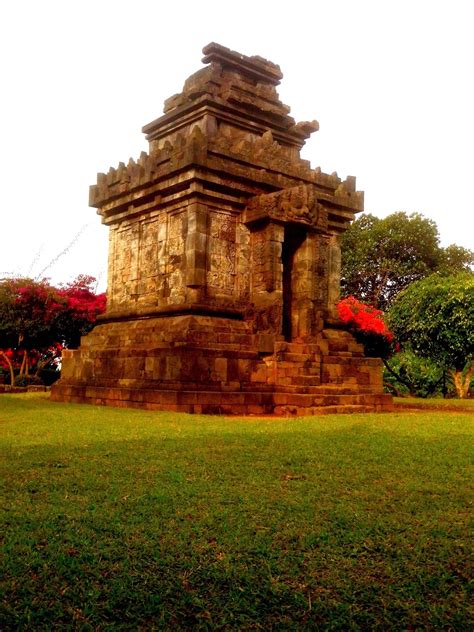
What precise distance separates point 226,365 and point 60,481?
7016mm

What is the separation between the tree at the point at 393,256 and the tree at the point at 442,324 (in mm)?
7046

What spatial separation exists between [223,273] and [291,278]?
1875 mm

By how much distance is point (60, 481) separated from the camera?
203 inches

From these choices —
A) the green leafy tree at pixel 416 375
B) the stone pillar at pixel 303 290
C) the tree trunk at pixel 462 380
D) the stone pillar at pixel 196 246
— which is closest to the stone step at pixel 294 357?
the stone pillar at pixel 303 290

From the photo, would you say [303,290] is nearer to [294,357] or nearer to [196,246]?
[294,357]

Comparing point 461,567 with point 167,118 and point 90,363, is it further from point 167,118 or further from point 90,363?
point 167,118

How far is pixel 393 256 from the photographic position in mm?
36156

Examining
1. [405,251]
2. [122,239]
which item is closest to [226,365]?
[122,239]

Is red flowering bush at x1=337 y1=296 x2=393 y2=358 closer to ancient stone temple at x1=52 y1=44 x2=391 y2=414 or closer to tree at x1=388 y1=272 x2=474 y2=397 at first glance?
tree at x1=388 y1=272 x2=474 y2=397

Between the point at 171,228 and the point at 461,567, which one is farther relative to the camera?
the point at 171,228

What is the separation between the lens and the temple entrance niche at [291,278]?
Result: 14.2 metres

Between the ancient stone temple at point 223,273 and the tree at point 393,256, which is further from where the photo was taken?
the tree at point 393,256

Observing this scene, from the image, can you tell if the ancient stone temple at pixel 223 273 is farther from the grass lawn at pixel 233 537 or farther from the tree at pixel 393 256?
the tree at pixel 393 256

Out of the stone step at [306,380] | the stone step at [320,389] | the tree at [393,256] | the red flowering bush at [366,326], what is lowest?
the stone step at [320,389]
